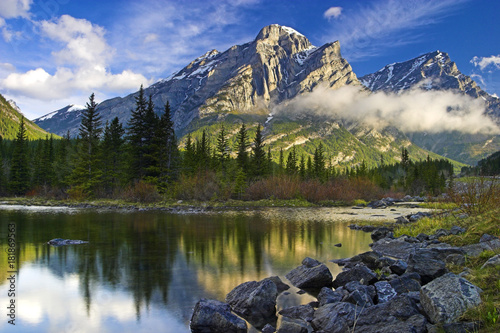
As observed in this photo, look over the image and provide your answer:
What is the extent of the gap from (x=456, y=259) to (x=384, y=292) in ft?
13.4

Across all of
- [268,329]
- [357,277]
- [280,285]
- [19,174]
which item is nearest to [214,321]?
[268,329]

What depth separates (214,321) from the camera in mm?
9516

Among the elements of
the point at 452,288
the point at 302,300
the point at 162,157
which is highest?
the point at 162,157

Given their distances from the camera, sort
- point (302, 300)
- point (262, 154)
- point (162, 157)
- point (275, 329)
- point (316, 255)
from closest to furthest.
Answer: point (275, 329) → point (302, 300) → point (316, 255) → point (162, 157) → point (262, 154)

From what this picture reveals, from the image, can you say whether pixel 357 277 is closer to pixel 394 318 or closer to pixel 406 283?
pixel 406 283

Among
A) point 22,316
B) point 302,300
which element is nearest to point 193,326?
point 302,300

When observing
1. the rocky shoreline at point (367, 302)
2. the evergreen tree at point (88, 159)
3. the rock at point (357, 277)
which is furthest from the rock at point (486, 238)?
the evergreen tree at point (88, 159)

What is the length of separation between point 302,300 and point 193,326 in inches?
180

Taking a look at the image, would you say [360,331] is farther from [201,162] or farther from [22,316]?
[201,162]

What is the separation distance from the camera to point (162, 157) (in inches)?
2547

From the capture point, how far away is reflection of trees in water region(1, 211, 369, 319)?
14.2 meters

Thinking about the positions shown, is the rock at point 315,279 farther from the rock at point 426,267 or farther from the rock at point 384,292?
the rock at point 426,267

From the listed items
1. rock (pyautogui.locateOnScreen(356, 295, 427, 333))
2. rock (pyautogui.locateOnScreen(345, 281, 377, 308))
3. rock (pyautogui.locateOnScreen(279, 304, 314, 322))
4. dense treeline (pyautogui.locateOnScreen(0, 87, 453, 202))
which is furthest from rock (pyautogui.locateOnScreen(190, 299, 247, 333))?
dense treeline (pyautogui.locateOnScreen(0, 87, 453, 202))

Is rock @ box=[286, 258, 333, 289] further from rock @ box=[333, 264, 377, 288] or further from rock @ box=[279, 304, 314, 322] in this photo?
rock @ box=[279, 304, 314, 322]
